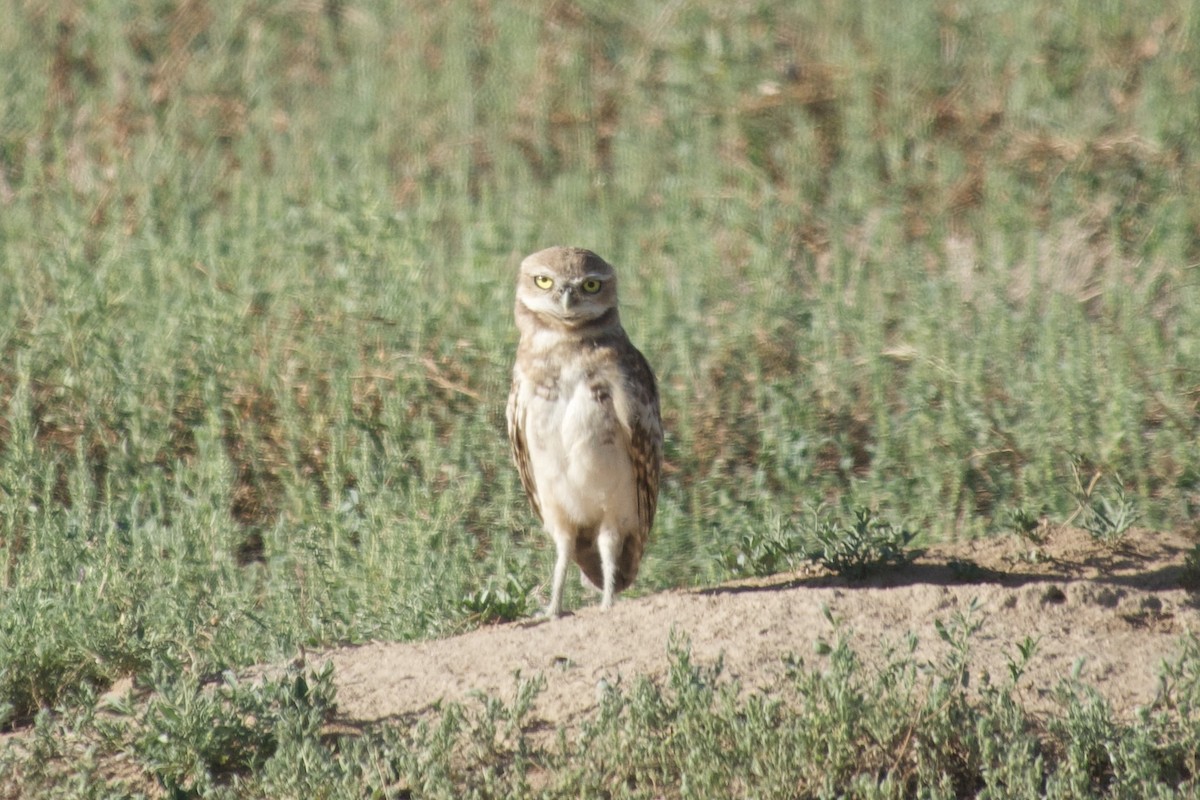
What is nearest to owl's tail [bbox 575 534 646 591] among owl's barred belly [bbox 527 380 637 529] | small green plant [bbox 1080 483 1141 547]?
owl's barred belly [bbox 527 380 637 529]

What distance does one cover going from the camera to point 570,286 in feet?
19.0

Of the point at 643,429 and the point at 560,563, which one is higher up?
the point at 643,429

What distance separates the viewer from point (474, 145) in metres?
10.5

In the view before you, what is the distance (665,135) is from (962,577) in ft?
17.2

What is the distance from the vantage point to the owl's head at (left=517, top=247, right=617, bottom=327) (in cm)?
582

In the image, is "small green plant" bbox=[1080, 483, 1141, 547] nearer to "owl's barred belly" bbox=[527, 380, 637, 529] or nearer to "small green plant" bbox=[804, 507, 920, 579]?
"small green plant" bbox=[804, 507, 920, 579]

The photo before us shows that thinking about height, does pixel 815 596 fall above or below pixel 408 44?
below

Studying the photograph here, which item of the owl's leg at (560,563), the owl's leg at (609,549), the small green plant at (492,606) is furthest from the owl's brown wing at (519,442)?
the small green plant at (492,606)

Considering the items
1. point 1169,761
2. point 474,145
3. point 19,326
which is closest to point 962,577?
point 1169,761

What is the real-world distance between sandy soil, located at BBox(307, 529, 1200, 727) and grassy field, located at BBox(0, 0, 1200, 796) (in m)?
0.30

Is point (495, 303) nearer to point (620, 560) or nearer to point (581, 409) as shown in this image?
point (620, 560)

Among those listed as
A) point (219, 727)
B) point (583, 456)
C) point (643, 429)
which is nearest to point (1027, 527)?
point (643, 429)

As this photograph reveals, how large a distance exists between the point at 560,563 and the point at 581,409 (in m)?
0.65

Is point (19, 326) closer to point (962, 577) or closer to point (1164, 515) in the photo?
point (962, 577)
